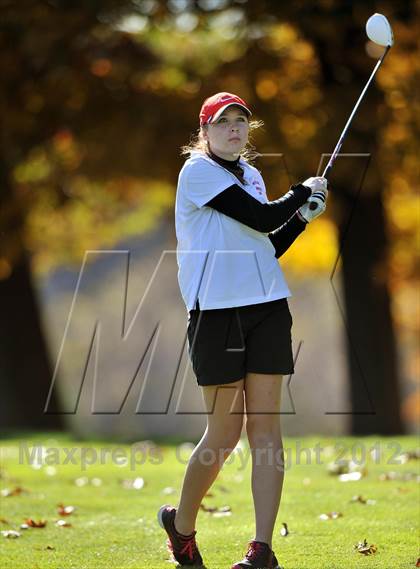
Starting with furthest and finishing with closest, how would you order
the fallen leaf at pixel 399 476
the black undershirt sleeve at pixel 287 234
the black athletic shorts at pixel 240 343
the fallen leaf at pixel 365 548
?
the fallen leaf at pixel 399 476 < the fallen leaf at pixel 365 548 < the black undershirt sleeve at pixel 287 234 < the black athletic shorts at pixel 240 343

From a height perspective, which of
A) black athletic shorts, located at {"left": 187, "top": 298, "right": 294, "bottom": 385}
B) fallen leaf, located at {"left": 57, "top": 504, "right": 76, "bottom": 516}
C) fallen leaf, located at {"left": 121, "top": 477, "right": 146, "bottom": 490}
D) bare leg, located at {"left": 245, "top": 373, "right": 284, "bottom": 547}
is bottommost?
fallen leaf, located at {"left": 57, "top": 504, "right": 76, "bottom": 516}

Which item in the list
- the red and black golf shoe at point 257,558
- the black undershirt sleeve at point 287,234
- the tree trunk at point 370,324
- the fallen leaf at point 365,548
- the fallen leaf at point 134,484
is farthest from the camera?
the tree trunk at point 370,324

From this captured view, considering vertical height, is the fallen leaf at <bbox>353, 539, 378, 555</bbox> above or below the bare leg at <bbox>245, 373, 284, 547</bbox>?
below

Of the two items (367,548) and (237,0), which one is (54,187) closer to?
(237,0)

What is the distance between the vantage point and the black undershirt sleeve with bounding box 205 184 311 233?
13.7ft

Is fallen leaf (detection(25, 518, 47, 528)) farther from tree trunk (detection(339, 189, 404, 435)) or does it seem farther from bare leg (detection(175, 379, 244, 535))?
tree trunk (detection(339, 189, 404, 435))

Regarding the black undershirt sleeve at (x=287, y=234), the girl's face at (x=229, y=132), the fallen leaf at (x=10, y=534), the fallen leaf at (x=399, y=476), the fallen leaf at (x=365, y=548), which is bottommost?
the fallen leaf at (x=10, y=534)

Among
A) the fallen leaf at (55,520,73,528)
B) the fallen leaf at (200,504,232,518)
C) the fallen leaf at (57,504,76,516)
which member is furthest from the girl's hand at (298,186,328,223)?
the fallen leaf at (57,504,76,516)

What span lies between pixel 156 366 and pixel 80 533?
94.2ft

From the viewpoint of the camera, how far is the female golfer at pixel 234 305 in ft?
13.8

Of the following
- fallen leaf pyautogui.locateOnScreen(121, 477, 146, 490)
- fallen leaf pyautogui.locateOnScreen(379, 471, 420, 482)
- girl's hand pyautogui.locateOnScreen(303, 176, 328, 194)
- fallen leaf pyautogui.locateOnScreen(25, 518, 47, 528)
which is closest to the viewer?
girl's hand pyautogui.locateOnScreen(303, 176, 328, 194)

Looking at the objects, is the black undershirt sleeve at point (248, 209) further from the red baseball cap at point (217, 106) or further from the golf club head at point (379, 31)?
the golf club head at point (379, 31)

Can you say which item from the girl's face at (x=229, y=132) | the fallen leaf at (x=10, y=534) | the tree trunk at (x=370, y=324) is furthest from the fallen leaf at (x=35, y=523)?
the tree trunk at (x=370, y=324)

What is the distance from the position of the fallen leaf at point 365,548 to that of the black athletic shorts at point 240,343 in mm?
996
